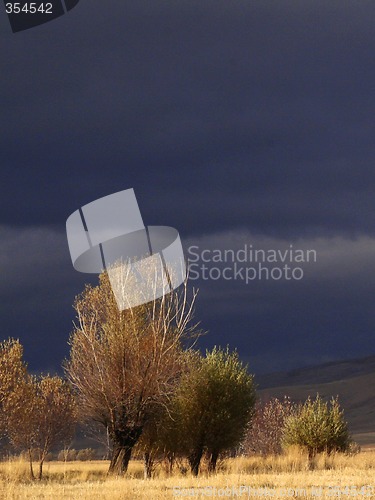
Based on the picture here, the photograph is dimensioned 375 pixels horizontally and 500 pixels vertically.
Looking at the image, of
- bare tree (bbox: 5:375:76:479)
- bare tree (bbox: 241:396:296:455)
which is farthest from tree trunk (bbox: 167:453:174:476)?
bare tree (bbox: 241:396:296:455)

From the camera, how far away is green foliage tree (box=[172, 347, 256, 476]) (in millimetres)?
36094

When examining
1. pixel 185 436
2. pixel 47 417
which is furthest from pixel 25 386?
pixel 185 436

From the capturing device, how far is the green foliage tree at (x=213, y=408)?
118 ft

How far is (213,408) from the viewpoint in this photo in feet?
120

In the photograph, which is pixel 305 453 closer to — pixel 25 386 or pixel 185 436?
pixel 185 436

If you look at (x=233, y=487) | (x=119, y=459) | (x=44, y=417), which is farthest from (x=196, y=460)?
(x=44, y=417)

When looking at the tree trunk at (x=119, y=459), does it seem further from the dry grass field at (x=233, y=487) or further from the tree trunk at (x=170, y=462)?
the tree trunk at (x=170, y=462)

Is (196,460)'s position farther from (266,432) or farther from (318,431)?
(266,432)

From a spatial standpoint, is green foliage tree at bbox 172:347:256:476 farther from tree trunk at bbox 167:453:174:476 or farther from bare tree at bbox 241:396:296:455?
bare tree at bbox 241:396:296:455

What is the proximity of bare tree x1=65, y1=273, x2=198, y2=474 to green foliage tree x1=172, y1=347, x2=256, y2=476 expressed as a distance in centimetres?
228

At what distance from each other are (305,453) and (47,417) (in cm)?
2257

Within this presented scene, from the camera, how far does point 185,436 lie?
36.7 metres

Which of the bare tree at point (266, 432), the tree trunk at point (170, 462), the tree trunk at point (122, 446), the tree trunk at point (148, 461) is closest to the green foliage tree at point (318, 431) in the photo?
the tree trunk at point (170, 462)

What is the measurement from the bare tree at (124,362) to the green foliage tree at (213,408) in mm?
2279
